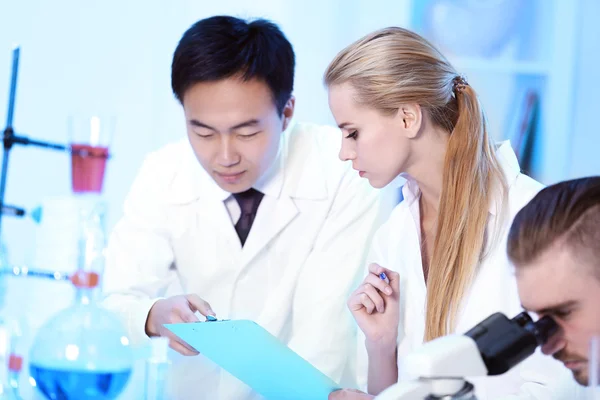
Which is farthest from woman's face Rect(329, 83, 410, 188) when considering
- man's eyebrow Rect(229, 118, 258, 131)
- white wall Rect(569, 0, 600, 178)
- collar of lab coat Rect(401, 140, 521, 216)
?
white wall Rect(569, 0, 600, 178)

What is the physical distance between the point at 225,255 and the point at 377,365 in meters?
0.55

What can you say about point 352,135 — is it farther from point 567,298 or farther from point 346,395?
point 567,298

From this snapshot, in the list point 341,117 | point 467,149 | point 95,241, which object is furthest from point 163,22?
point 95,241

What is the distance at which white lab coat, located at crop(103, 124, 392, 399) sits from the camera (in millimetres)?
1975

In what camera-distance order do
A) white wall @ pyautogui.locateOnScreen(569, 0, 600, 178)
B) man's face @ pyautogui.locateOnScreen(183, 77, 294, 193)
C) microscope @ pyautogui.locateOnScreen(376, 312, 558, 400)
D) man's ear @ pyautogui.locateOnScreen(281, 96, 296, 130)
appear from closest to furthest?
1. microscope @ pyautogui.locateOnScreen(376, 312, 558, 400)
2. man's face @ pyautogui.locateOnScreen(183, 77, 294, 193)
3. man's ear @ pyautogui.locateOnScreen(281, 96, 296, 130)
4. white wall @ pyautogui.locateOnScreen(569, 0, 600, 178)

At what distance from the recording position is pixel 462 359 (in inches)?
31.9

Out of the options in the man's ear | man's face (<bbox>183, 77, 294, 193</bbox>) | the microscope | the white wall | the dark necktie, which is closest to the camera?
the microscope

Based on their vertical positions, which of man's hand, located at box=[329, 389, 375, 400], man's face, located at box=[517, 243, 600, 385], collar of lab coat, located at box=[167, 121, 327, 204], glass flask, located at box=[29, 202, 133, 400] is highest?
collar of lab coat, located at box=[167, 121, 327, 204]

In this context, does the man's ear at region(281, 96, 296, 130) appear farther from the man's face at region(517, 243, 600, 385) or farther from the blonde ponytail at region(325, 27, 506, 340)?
the man's face at region(517, 243, 600, 385)

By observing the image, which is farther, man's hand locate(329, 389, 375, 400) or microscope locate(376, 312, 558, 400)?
man's hand locate(329, 389, 375, 400)

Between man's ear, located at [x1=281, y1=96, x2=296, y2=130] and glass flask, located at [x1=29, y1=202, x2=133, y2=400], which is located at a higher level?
man's ear, located at [x1=281, y1=96, x2=296, y2=130]

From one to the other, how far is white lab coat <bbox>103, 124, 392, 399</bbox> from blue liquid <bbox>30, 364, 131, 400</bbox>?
0.79m

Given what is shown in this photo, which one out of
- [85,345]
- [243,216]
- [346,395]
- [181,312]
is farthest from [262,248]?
[85,345]

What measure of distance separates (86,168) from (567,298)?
741 millimetres
